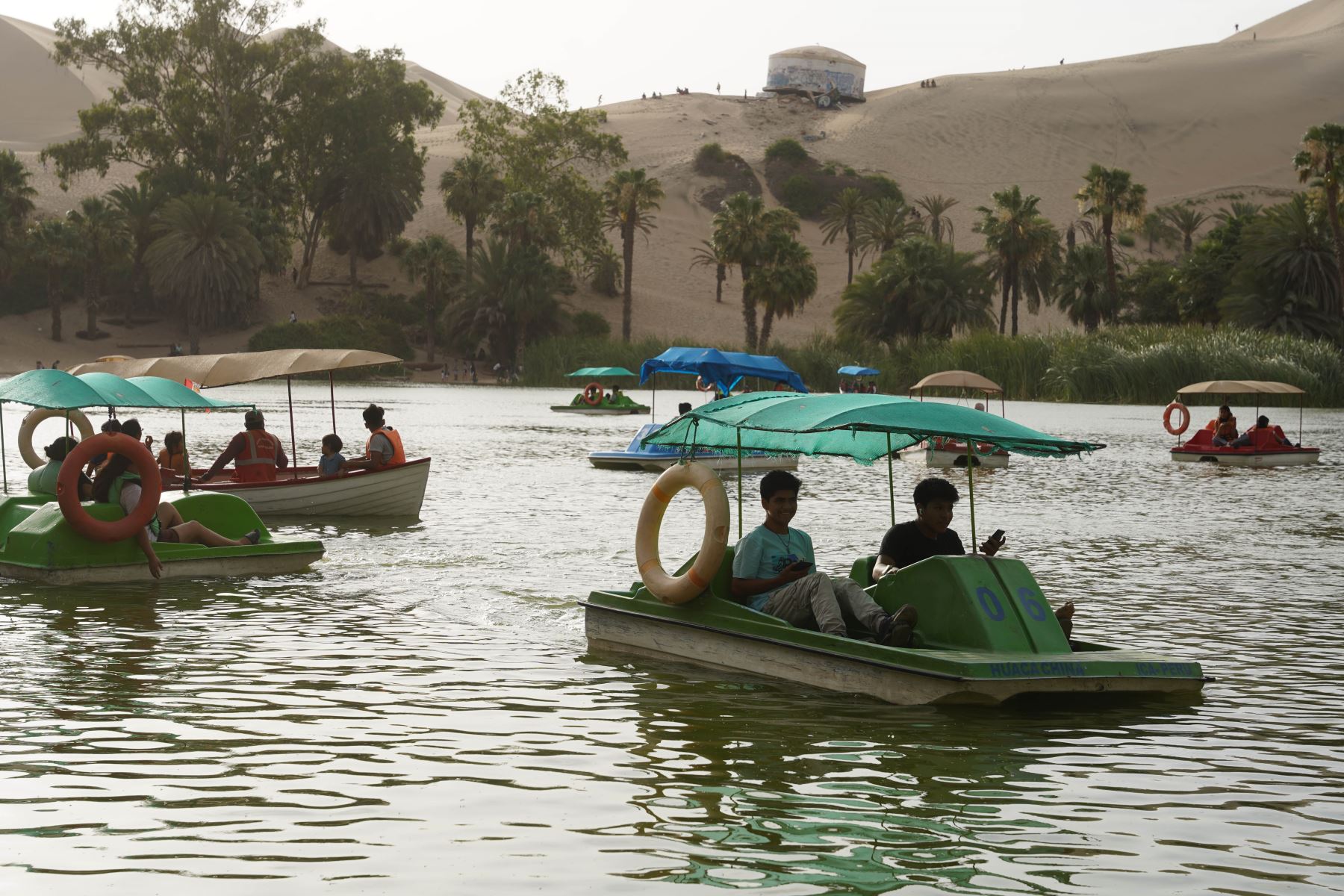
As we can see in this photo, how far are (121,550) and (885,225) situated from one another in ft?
345

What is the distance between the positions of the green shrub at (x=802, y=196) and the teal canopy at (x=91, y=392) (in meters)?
136

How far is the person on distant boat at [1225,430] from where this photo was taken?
3872cm

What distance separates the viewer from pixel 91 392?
18.2 metres

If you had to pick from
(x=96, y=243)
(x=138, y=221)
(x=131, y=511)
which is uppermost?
(x=138, y=221)

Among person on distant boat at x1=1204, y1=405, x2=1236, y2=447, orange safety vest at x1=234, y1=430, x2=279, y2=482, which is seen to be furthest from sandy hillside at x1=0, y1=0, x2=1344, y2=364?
orange safety vest at x1=234, y1=430, x2=279, y2=482

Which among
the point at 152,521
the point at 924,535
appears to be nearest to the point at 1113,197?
the point at 152,521

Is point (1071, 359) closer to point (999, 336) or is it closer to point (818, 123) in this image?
point (999, 336)

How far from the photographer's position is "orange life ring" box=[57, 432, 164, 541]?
14.8 metres

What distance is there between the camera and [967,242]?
155875mm

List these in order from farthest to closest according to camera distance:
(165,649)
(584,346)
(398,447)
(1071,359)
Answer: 1. (584,346)
2. (1071,359)
3. (398,447)
4. (165,649)

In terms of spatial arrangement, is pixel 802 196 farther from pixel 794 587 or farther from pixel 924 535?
pixel 794 587

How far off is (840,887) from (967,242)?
154 metres

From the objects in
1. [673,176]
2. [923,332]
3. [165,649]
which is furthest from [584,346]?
[165,649]

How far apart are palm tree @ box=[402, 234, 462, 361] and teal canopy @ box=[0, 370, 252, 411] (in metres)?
81.9
